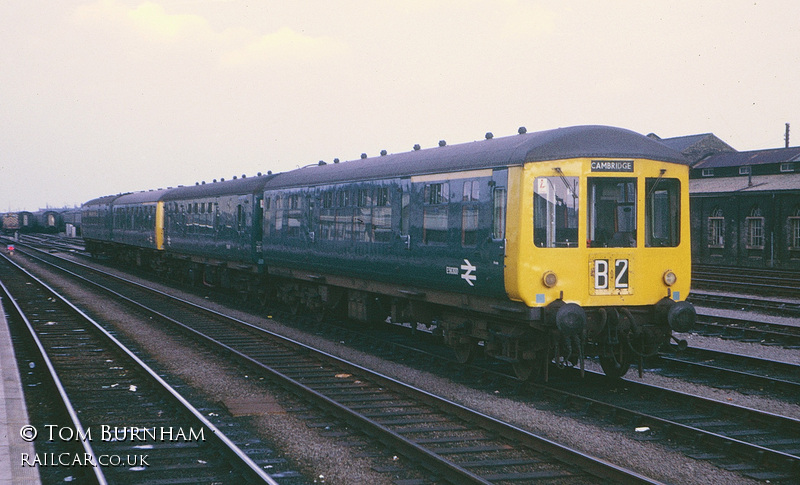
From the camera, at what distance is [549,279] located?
964 centimetres

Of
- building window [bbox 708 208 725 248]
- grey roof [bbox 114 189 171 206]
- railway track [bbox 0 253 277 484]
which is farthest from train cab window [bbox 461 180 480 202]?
building window [bbox 708 208 725 248]

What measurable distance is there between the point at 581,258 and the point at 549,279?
1.75 feet

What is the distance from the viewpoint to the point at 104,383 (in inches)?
440

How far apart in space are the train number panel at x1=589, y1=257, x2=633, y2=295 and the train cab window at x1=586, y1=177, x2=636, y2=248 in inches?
8.2

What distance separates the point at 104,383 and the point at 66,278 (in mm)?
22423

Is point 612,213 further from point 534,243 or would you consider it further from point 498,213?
point 498,213

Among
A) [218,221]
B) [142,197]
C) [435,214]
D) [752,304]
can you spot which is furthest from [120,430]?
[142,197]

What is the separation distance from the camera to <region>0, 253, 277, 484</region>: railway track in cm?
712

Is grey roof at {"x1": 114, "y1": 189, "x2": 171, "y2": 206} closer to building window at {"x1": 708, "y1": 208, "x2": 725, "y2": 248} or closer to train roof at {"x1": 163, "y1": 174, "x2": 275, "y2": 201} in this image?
train roof at {"x1": 163, "y1": 174, "x2": 275, "y2": 201}

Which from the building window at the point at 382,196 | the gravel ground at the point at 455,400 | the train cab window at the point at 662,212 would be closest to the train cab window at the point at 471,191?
the train cab window at the point at 662,212

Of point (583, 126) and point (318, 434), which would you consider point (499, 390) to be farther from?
point (583, 126)

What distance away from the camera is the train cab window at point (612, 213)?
9.91 metres

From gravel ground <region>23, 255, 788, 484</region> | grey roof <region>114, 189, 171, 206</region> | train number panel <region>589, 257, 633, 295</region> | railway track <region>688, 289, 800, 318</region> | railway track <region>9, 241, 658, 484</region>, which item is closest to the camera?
railway track <region>9, 241, 658, 484</region>

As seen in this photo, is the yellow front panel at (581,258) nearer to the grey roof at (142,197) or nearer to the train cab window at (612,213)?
the train cab window at (612,213)
